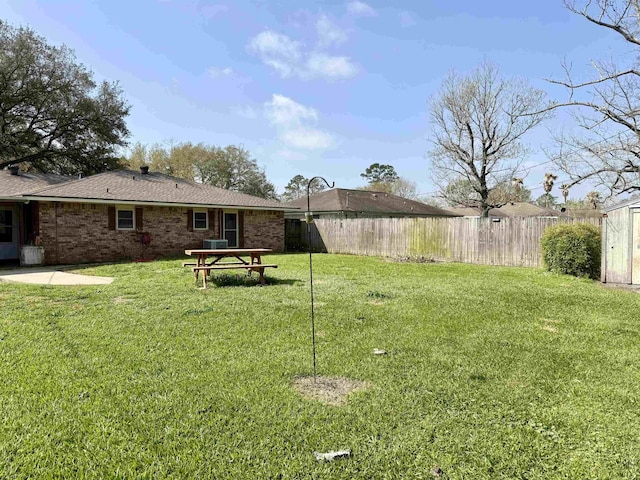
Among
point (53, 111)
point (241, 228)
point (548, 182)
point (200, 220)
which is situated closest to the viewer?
point (200, 220)

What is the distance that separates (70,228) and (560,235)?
49.9ft

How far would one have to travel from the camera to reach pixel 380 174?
57.4 meters

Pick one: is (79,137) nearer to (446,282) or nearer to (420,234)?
(420,234)

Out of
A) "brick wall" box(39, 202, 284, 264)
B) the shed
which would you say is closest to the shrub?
the shed

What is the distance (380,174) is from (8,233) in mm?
48636

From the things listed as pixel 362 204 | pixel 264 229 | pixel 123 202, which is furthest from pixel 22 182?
pixel 362 204

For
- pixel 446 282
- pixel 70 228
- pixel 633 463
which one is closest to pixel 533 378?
pixel 633 463

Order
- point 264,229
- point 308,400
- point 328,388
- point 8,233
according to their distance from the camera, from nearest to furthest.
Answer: point 308,400 < point 328,388 < point 8,233 < point 264,229

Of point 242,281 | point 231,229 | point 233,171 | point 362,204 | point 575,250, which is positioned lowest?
point 242,281

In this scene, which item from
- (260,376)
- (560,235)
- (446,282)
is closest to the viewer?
(260,376)

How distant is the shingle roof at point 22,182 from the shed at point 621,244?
1737cm

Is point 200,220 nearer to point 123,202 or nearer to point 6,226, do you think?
point 123,202

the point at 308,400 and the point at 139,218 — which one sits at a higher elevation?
the point at 139,218

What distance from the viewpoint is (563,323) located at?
5.61 m
